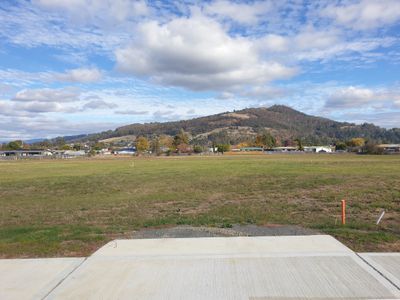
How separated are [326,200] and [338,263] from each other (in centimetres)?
1094

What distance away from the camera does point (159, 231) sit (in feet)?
35.4

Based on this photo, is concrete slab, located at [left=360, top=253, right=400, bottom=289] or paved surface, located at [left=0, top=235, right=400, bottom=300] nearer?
paved surface, located at [left=0, top=235, right=400, bottom=300]

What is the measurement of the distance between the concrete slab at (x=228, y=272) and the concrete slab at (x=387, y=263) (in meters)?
0.16

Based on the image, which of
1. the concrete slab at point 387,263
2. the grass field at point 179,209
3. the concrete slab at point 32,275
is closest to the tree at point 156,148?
the grass field at point 179,209

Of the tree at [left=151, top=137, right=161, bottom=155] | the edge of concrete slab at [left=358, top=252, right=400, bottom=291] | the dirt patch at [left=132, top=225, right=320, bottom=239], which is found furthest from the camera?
the tree at [left=151, top=137, right=161, bottom=155]

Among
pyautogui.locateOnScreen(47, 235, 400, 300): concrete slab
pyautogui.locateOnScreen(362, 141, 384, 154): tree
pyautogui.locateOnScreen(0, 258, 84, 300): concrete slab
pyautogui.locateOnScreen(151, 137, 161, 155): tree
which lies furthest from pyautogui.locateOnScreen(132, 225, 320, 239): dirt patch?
pyautogui.locateOnScreen(151, 137, 161, 155): tree

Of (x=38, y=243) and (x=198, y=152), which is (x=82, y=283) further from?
(x=198, y=152)

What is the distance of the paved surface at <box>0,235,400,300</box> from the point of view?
20.0 ft

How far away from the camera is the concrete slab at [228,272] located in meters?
6.07

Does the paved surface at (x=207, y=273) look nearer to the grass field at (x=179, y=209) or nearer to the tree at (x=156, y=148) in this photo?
the grass field at (x=179, y=209)

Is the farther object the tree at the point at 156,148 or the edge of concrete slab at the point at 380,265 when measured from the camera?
the tree at the point at 156,148

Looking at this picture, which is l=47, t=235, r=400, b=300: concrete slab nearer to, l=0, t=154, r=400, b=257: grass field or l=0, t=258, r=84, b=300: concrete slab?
l=0, t=258, r=84, b=300: concrete slab

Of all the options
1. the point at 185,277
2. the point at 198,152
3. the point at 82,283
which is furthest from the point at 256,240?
the point at 198,152

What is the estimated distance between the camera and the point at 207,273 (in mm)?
6957
